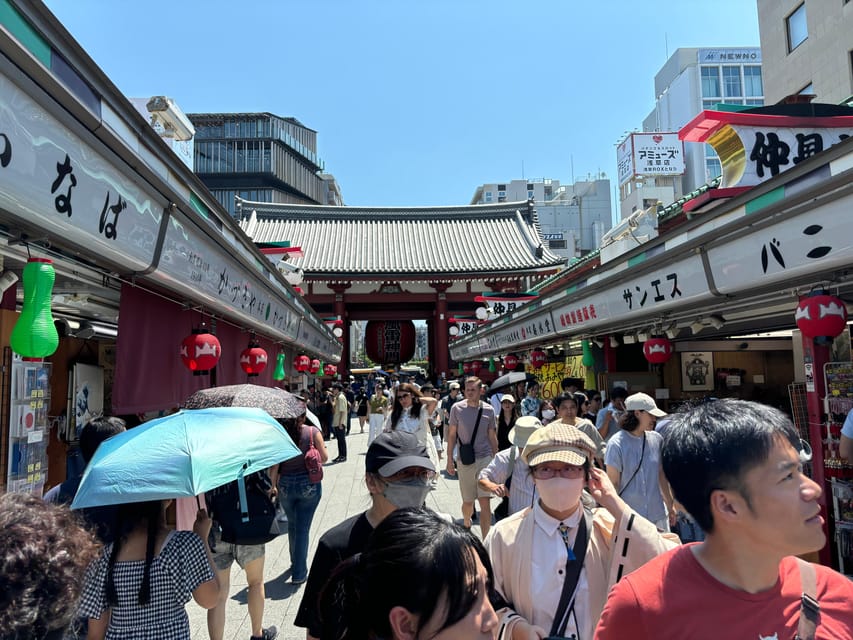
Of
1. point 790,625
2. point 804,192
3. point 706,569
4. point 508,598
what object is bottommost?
point 508,598

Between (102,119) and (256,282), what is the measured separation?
14.1ft

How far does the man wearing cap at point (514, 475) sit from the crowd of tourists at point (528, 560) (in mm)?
1441

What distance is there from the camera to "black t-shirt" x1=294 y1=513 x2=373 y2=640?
7.22 ft

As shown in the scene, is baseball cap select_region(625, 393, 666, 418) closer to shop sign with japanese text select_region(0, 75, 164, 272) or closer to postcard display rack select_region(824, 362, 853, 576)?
postcard display rack select_region(824, 362, 853, 576)

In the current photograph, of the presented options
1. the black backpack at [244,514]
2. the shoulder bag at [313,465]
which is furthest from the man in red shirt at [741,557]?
the shoulder bag at [313,465]

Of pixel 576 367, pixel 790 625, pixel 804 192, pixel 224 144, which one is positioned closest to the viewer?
pixel 790 625

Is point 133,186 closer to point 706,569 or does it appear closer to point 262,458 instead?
point 262,458

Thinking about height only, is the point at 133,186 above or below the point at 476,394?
above

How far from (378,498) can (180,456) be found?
1.06 metres

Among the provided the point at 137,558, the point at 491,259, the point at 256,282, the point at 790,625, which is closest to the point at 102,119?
the point at 137,558

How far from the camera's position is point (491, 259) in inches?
1025

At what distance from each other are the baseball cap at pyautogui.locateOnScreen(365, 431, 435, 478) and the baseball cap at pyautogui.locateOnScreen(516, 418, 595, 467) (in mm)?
467

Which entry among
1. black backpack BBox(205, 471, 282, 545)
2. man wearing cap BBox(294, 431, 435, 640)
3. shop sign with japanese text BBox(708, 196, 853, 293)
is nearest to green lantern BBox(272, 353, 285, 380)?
black backpack BBox(205, 471, 282, 545)

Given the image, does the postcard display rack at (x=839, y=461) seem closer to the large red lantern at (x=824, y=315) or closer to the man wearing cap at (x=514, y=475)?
the large red lantern at (x=824, y=315)
